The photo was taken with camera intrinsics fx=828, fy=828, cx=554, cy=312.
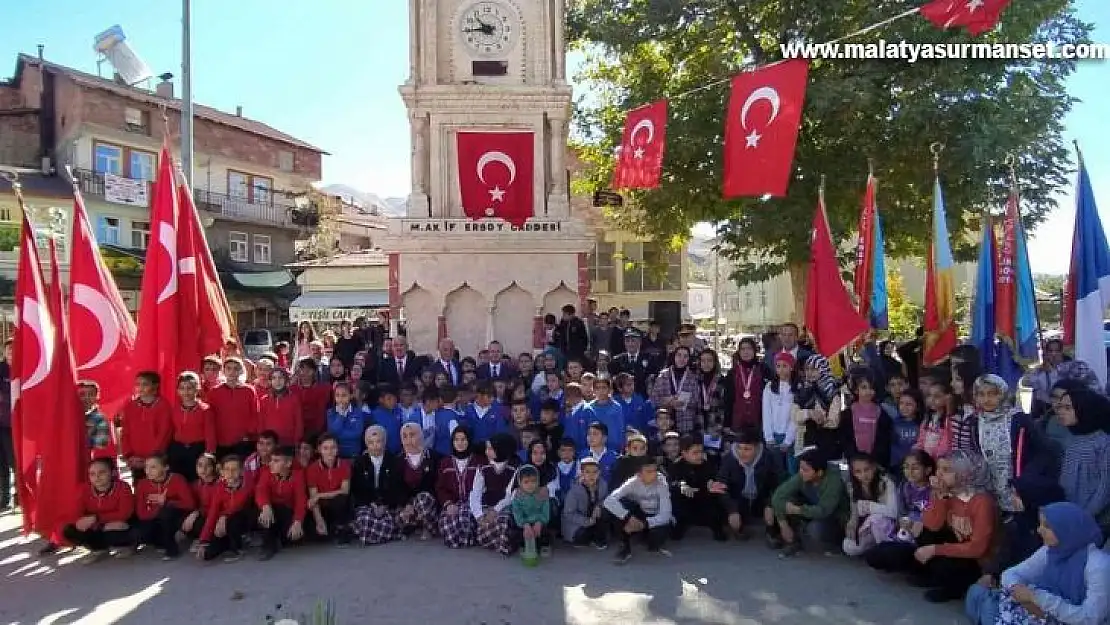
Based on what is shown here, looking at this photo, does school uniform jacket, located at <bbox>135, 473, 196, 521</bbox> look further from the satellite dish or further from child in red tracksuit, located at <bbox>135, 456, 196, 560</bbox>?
the satellite dish

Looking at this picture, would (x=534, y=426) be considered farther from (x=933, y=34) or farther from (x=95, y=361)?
(x=933, y=34)

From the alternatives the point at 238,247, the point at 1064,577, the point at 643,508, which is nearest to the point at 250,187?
the point at 238,247

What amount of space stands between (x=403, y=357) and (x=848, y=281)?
9818 mm

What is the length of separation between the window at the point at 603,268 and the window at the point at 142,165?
17.6 m

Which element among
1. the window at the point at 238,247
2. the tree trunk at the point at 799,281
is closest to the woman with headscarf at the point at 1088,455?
the tree trunk at the point at 799,281

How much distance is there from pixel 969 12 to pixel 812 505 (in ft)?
16.3

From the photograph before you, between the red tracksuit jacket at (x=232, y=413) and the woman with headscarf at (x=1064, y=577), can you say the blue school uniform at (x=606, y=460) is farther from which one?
the woman with headscarf at (x=1064, y=577)

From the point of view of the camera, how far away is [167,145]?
7836 mm

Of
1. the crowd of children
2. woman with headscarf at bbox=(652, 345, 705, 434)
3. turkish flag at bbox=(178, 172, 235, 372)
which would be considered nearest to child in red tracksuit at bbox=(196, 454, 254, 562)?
the crowd of children

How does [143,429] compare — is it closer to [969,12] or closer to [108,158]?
[969,12]

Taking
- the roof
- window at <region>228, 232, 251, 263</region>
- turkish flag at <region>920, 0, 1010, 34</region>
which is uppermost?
the roof

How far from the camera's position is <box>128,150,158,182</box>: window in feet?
103

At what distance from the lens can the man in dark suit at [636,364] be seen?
30.7 ft

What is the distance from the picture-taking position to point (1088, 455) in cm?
537
